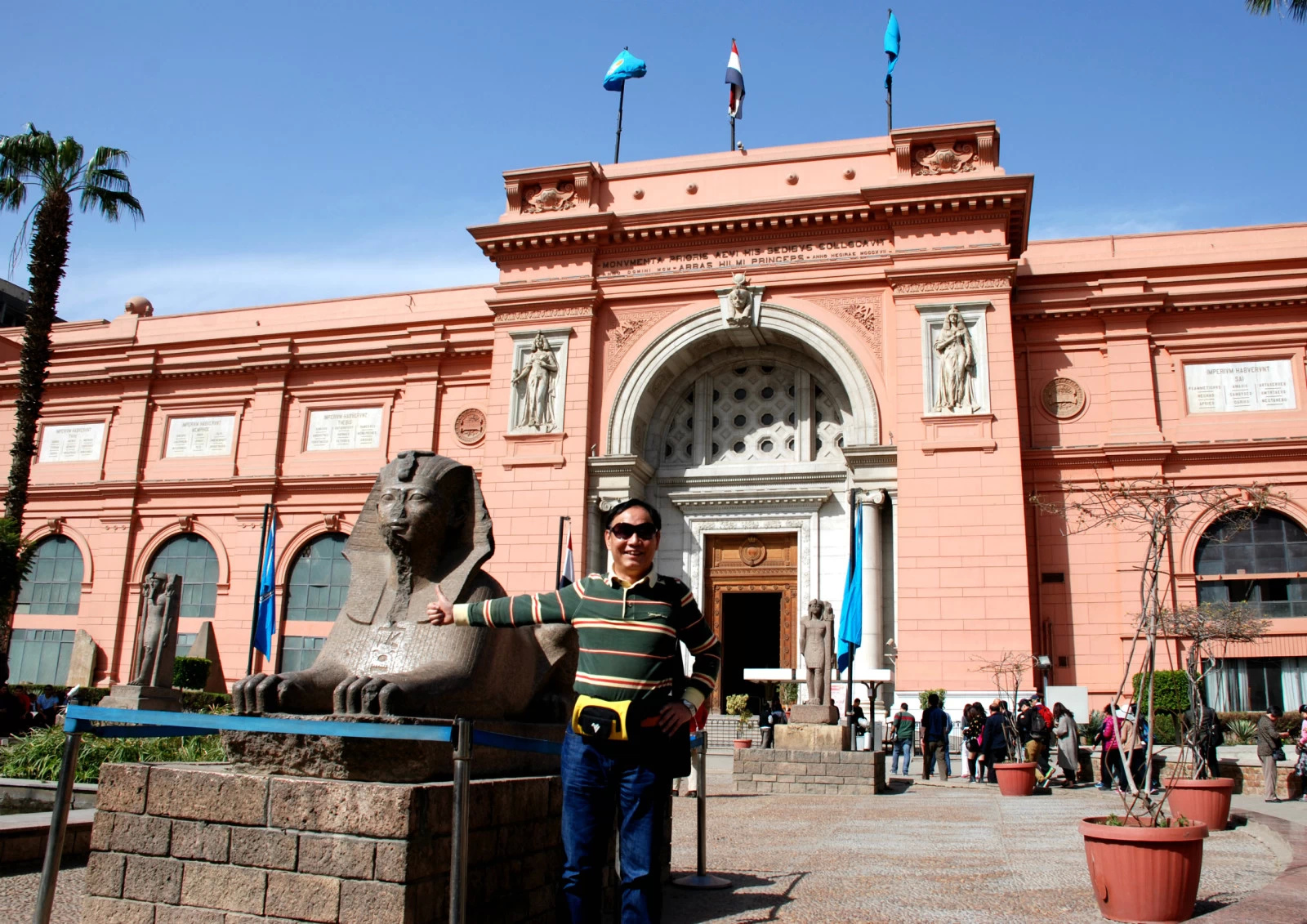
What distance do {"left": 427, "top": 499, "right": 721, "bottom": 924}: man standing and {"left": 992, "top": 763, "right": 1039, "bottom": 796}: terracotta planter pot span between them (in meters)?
10.4

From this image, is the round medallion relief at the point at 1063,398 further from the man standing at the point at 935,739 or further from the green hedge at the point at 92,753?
the green hedge at the point at 92,753

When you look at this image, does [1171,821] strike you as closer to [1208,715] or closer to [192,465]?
[1208,715]

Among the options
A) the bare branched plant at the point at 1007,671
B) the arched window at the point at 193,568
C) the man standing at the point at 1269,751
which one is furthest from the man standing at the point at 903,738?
the arched window at the point at 193,568

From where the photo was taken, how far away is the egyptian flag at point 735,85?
90.0 ft

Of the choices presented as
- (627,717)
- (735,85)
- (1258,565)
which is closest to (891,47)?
(735,85)

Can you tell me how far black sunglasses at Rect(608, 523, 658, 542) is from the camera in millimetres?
3869

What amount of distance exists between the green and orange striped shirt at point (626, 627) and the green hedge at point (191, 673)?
2175cm

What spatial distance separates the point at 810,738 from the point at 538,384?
432 inches

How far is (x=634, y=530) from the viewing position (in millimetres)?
3871

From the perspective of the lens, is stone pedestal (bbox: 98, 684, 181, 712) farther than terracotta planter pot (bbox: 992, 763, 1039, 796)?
Yes

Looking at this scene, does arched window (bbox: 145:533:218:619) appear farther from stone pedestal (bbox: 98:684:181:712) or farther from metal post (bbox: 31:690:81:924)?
metal post (bbox: 31:690:81:924)

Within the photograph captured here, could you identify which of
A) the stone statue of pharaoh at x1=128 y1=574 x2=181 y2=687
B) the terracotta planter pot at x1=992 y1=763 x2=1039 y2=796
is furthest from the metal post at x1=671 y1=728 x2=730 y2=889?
the stone statue of pharaoh at x1=128 y1=574 x2=181 y2=687

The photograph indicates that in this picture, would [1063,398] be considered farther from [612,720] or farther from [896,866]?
[612,720]

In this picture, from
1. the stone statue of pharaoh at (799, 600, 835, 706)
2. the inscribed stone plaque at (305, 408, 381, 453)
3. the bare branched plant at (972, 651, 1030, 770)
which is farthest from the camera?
the inscribed stone plaque at (305, 408, 381, 453)
